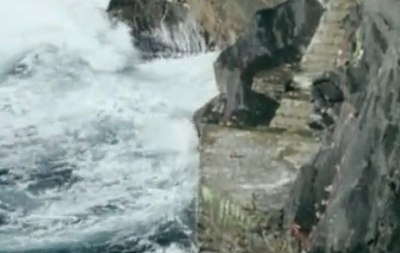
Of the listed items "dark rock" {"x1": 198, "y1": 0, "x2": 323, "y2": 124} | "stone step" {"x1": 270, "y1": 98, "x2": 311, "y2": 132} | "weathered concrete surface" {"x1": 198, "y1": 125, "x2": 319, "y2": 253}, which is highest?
"dark rock" {"x1": 198, "y1": 0, "x2": 323, "y2": 124}

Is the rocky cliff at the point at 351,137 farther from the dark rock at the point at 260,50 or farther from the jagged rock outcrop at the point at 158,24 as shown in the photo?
the jagged rock outcrop at the point at 158,24

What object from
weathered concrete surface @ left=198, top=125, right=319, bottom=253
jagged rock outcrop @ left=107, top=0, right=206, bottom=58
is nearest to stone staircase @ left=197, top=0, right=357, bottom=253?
weathered concrete surface @ left=198, top=125, right=319, bottom=253

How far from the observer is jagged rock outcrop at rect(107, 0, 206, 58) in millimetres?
4758

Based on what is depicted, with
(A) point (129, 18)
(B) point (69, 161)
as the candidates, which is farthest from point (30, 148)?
(A) point (129, 18)

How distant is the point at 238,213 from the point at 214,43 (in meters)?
0.49

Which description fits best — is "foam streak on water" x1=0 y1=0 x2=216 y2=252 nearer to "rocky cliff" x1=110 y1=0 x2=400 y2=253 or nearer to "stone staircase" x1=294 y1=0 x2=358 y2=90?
"rocky cliff" x1=110 y1=0 x2=400 y2=253

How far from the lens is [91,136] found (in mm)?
4754

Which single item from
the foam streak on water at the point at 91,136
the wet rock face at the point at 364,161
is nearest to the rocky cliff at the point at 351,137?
the wet rock face at the point at 364,161

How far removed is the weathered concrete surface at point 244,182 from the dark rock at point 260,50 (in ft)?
0.24

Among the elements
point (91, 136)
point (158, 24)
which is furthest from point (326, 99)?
point (91, 136)

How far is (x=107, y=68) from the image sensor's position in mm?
4773

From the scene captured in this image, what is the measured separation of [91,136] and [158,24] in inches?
15.0

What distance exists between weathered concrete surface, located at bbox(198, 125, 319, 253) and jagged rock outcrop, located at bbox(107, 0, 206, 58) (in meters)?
0.27

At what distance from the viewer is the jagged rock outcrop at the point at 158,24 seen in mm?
4758
